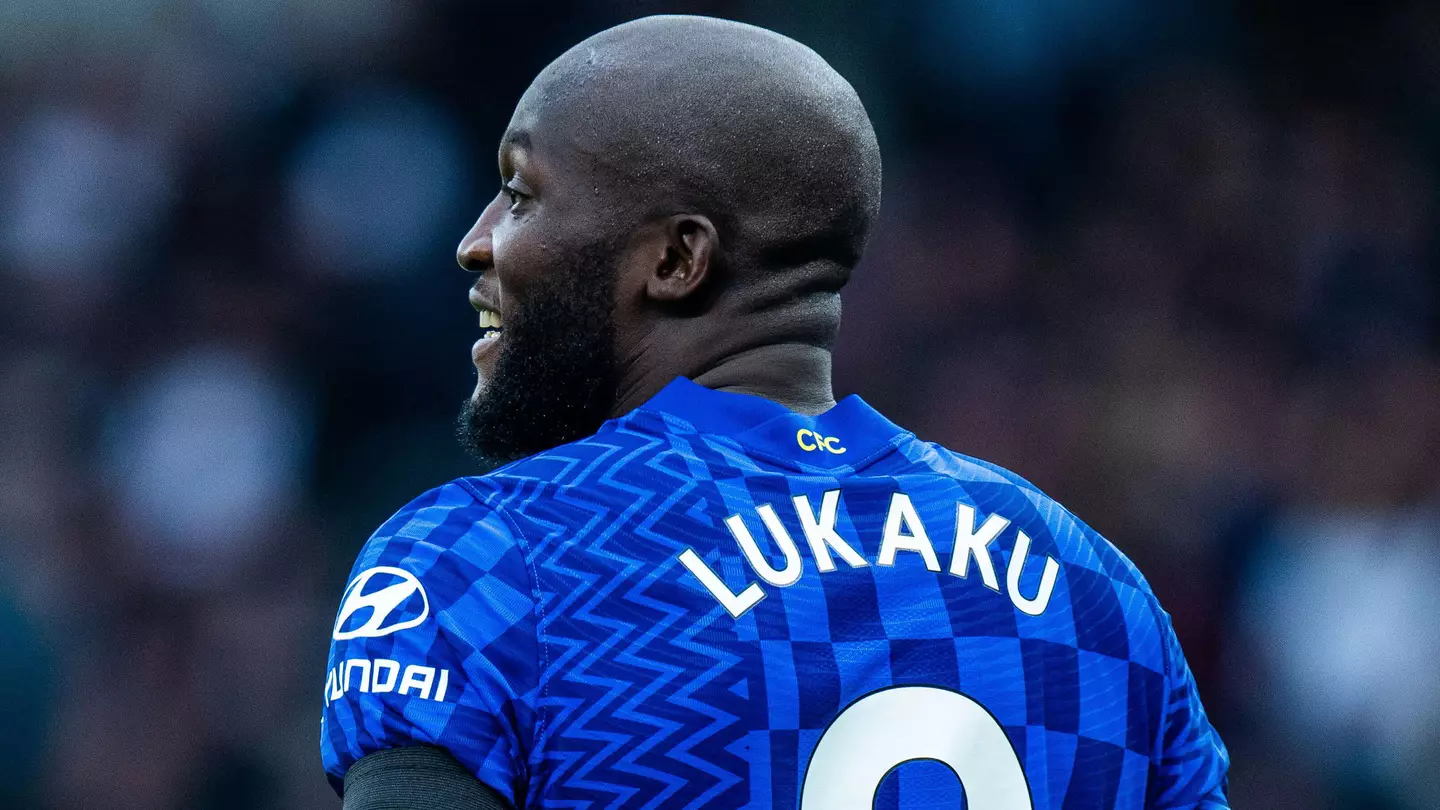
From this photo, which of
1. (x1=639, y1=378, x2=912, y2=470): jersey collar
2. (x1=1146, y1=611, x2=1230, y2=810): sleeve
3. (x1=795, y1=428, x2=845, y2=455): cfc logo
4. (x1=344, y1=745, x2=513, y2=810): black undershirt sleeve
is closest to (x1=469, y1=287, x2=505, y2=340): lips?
(x1=639, y1=378, x2=912, y2=470): jersey collar

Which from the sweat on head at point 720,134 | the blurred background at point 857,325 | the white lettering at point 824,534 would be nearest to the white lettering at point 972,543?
the white lettering at point 824,534

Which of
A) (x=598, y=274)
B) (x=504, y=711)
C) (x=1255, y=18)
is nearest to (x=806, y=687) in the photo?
(x=504, y=711)

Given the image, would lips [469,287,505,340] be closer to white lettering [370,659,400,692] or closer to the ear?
the ear

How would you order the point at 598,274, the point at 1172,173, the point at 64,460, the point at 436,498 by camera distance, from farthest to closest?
1. the point at 1172,173
2. the point at 64,460
3. the point at 598,274
4. the point at 436,498

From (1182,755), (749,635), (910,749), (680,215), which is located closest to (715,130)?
(680,215)

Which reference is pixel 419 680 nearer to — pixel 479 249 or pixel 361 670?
pixel 361 670

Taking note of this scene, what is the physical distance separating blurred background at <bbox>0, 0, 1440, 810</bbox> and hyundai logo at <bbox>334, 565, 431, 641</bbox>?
14.4 feet

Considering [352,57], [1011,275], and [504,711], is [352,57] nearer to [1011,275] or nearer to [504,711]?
[1011,275]

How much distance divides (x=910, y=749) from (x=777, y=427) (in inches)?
15.8

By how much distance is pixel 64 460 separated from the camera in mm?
6227

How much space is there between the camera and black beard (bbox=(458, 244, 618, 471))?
2100mm

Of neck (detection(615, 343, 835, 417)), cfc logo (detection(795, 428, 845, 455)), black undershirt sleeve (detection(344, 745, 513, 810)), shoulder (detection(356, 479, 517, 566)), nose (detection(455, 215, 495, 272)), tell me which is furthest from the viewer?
nose (detection(455, 215, 495, 272))

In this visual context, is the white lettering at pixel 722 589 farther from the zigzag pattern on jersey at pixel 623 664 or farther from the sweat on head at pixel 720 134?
the sweat on head at pixel 720 134

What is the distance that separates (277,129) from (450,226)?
856 mm
